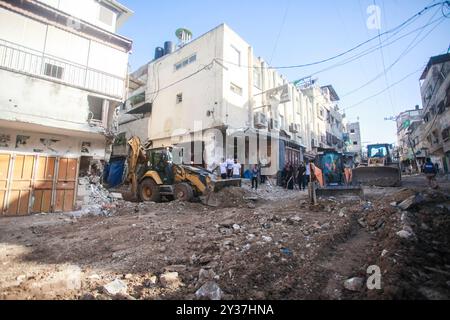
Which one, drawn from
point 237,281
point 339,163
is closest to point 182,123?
point 339,163

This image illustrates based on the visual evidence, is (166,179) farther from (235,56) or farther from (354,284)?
(235,56)

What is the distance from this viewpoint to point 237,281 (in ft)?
8.43

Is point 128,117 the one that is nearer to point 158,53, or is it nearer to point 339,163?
point 158,53

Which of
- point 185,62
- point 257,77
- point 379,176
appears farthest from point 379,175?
point 185,62

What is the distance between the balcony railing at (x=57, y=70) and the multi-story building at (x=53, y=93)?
0.03m

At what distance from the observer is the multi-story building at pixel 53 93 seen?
7.51 m

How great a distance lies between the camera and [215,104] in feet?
47.9

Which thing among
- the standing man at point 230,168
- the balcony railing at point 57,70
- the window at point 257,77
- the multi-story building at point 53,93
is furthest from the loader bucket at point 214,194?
the window at point 257,77

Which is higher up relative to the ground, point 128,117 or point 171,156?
point 128,117

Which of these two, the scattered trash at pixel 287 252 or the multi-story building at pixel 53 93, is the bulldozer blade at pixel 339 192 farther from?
the multi-story building at pixel 53 93

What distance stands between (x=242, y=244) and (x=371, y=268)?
1.77 meters

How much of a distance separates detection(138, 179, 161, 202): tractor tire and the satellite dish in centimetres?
1404

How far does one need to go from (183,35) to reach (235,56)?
616 cm

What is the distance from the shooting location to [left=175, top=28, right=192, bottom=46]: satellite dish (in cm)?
1931
